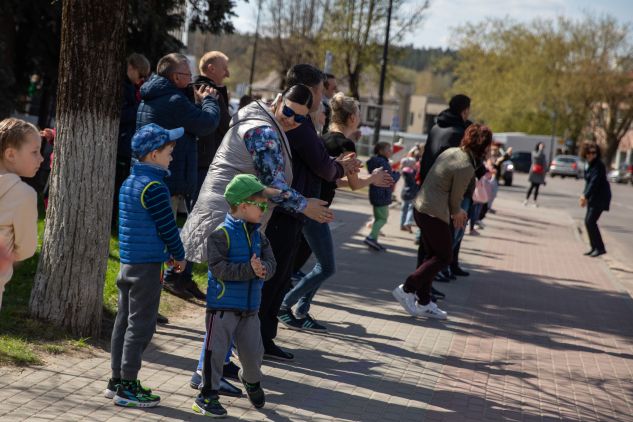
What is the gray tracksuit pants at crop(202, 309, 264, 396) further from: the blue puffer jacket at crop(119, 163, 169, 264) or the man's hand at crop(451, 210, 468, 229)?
the man's hand at crop(451, 210, 468, 229)

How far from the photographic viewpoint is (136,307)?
5.18 metres

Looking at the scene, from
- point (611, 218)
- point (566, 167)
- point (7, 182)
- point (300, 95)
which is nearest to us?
point (7, 182)

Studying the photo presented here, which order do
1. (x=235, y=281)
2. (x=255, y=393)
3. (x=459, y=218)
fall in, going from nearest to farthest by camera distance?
(x=235, y=281)
(x=255, y=393)
(x=459, y=218)

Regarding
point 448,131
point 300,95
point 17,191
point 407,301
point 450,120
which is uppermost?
point 300,95

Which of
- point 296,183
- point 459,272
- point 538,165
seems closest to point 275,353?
point 296,183

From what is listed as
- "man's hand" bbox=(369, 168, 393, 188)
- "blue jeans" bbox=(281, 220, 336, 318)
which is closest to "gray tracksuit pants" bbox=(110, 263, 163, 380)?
"man's hand" bbox=(369, 168, 393, 188)

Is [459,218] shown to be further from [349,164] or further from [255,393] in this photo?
[255,393]

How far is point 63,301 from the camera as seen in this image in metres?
6.39

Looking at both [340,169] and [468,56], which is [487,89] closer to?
[468,56]

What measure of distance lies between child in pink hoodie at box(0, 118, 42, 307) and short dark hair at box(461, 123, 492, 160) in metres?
5.17

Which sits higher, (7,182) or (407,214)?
(7,182)

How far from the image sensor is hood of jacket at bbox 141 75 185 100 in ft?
23.9

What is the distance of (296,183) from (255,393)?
1643mm

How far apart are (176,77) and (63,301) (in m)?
1.99
